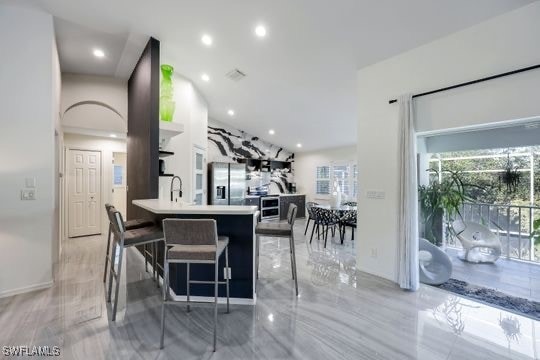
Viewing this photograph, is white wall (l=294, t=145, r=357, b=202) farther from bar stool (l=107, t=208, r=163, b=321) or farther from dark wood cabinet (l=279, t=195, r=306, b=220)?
bar stool (l=107, t=208, r=163, b=321)

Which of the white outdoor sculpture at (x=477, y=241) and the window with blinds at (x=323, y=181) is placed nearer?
the white outdoor sculpture at (x=477, y=241)

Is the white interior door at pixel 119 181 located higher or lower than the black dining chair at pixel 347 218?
higher

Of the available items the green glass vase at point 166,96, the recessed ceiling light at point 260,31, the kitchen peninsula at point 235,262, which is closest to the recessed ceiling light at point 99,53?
the green glass vase at point 166,96

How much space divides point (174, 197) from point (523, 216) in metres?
5.14

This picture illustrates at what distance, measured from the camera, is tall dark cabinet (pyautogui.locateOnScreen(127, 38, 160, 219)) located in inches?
134

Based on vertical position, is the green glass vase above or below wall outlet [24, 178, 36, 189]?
above

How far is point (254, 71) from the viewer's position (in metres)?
3.98

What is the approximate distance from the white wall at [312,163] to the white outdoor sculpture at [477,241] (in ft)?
12.6

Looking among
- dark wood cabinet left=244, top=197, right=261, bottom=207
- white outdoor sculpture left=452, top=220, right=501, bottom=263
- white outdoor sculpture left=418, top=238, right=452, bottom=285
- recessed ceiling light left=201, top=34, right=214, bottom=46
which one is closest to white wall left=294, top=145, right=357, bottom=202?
dark wood cabinet left=244, top=197, right=261, bottom=207

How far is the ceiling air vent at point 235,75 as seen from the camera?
4090mm

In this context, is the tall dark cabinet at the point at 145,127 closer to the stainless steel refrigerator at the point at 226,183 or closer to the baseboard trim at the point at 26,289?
the baseboard trim at the point at 26,289

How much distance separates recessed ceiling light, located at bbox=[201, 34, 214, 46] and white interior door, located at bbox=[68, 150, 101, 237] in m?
3.77

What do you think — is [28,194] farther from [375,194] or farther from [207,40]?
[375,194]

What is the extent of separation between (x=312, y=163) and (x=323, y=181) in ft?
2.39
